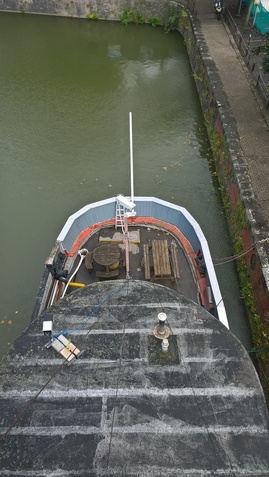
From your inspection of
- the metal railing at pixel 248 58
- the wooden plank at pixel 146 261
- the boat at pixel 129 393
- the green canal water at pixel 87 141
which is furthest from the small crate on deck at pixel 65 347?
the metal railing at pixel 248 58

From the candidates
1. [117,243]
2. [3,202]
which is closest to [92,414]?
[117,243]

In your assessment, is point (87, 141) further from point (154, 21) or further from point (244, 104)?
point (154, 21)

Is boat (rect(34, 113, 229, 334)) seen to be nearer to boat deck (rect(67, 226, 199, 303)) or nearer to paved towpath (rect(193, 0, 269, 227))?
boat deck (rect(67, 226, 199, 303))

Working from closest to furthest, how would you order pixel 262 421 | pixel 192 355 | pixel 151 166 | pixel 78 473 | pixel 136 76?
pixel 78 473, pixel 262 421, pixel 192 355, pixel 151 166, pixel 136 76

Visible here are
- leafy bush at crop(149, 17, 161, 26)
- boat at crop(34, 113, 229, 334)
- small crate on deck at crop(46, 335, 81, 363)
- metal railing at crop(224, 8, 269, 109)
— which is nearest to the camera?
small crate on deck at crop(46, 335, 81, 363)

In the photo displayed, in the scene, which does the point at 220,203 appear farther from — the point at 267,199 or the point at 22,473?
the point at 22,473

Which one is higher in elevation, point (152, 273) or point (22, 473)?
point (152, 273)

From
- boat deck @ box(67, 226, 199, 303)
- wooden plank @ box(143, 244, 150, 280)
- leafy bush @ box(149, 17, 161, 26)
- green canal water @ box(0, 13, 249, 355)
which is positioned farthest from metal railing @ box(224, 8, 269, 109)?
wooden plank @ box(143, 244, 150, 280)
